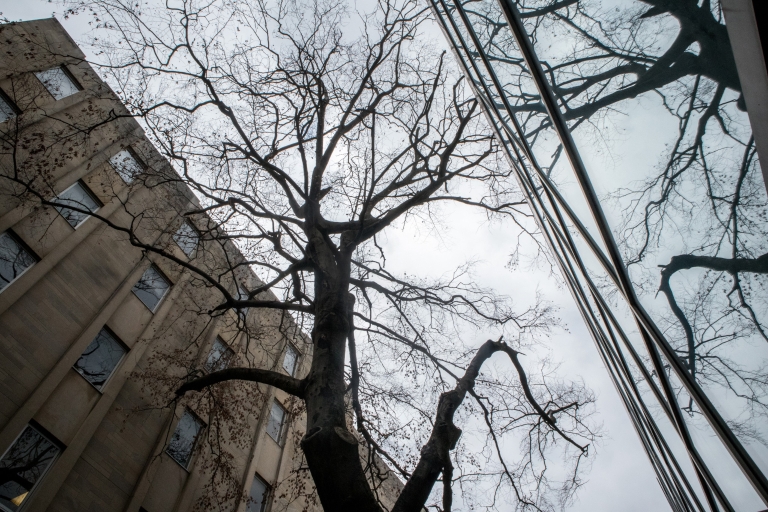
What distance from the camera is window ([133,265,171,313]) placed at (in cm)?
1095

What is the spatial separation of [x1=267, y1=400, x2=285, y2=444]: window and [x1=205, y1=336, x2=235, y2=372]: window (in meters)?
2.55

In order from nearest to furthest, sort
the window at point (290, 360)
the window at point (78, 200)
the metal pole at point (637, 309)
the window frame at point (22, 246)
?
the metal pole at point (637, 309), the window frame at point (22, 246), the window at point (78, 200), the window at point (290, 360)

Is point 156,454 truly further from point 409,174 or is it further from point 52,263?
point 409,174

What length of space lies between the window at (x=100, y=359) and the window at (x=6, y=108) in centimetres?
538

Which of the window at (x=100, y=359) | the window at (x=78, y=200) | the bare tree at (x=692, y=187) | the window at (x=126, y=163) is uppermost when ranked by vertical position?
the window at (x=126, y=163)

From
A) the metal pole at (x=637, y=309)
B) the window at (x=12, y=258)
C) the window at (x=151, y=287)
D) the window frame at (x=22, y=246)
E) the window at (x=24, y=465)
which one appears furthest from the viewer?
the window at (x=151, y=287)

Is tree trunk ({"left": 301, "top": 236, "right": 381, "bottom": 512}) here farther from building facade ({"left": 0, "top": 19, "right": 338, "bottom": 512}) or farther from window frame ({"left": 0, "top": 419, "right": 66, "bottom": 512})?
window frame ({"left": 0, "top": 419, "right": 66, "bottom": 512})

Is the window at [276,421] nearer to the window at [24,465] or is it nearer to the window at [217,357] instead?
the window at [217,357]

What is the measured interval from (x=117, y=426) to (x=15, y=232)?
448cm

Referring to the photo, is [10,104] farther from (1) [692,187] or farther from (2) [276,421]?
(1) [692,187]

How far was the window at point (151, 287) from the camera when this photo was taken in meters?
10.9

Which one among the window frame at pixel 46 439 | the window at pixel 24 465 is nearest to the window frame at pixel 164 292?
the window frame at pixel 46 439

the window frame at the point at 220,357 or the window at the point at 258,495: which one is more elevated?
the window frame at the point at 220,357

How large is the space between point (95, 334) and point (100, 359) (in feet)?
1.95
